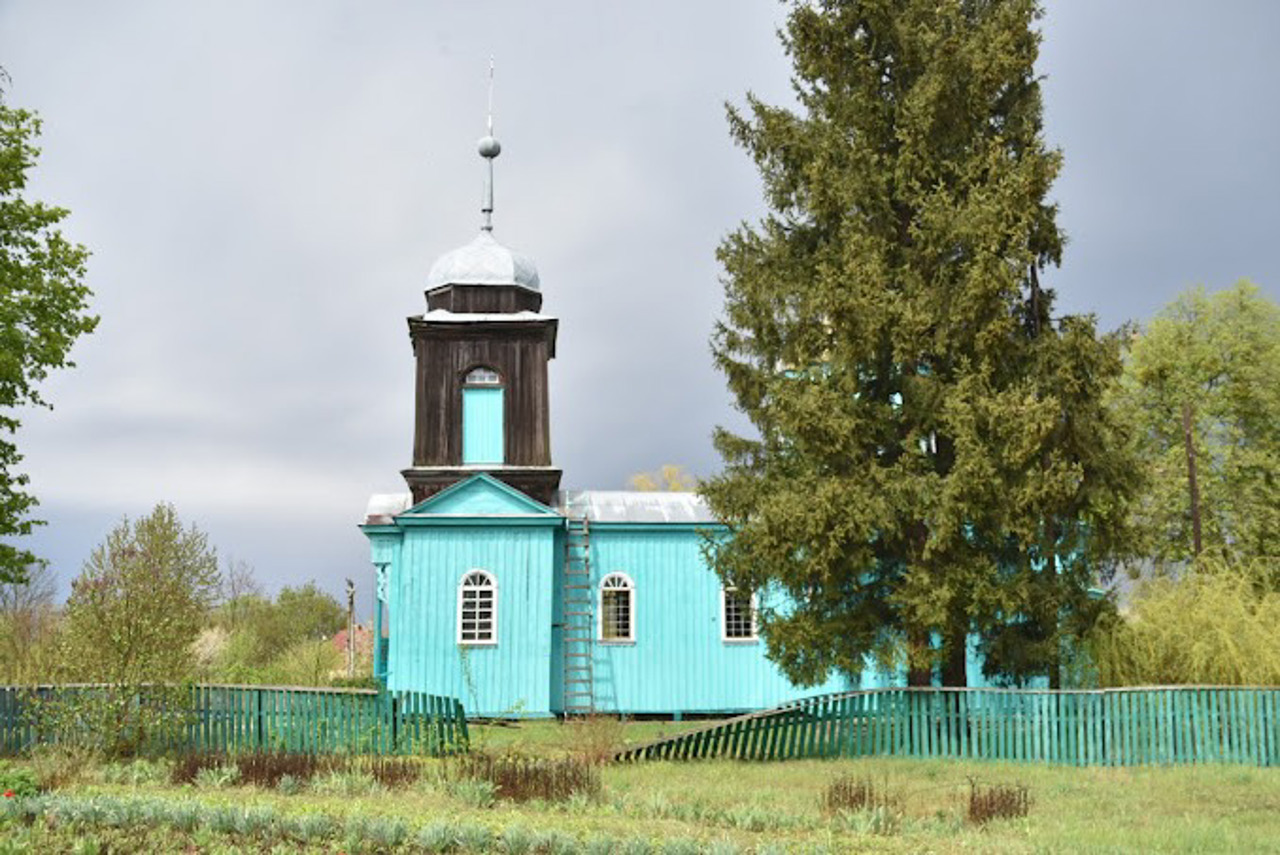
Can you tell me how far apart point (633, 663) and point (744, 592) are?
7164 millimetres

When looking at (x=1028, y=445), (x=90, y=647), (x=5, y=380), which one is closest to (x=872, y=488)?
(x=1028, y=445)

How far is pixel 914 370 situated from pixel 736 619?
9159mm

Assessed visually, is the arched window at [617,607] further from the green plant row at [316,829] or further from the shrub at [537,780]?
the green plant row at [316,829]

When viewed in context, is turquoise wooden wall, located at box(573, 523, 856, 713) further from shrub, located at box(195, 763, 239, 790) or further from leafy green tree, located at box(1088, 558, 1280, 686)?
shrub, located at box(195, 763, 239, 790)

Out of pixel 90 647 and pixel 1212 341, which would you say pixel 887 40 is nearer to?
pixel 90 647

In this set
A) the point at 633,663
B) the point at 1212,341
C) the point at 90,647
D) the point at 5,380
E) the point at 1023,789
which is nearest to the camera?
the point at 1023,789

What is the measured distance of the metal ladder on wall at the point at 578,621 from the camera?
2289 centimetres

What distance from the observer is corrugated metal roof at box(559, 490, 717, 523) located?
78.8 feet

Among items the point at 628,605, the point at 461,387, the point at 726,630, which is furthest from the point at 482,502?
the point at 726,630

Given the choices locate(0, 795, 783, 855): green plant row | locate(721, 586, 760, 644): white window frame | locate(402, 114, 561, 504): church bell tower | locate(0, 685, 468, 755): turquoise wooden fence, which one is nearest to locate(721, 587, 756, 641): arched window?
locate(721, 586, 760, 644): white window frame

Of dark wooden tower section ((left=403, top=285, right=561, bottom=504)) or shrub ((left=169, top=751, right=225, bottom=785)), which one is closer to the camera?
shrub ((left=169, top=751, right=225, bottom=785))

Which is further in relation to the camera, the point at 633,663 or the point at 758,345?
the point at 633,663

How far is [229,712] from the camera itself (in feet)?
52.7

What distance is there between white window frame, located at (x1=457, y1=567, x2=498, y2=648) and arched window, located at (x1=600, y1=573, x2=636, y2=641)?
2.15 metres
